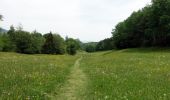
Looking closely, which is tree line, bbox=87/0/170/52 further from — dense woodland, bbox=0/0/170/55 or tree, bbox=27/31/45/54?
tree, bbox=27/31/45/54

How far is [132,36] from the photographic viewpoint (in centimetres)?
11044

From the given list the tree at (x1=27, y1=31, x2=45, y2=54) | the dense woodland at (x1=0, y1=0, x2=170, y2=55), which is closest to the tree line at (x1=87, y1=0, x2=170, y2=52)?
the dense woodland at (x1=0, y1=0, x2=170, y2=55)

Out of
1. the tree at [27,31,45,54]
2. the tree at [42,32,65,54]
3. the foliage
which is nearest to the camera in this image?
the foliage

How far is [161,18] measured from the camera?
82.0 m

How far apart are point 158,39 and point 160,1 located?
509 inches

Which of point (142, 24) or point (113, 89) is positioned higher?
point (142, 24)

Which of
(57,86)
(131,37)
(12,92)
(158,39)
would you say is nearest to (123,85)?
(57,86)

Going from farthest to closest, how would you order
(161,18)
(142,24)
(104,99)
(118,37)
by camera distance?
(118,37) → (142,24) → (161,18) → (104,99)

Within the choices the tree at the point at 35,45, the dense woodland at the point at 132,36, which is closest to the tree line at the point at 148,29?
the dense woodland at the point at 132,36

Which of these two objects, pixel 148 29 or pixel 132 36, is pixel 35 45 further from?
pixel 148 29

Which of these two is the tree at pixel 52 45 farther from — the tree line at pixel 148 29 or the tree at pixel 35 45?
the tree line at pixel 148 29

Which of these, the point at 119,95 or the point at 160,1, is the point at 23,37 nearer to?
the point at 160,1

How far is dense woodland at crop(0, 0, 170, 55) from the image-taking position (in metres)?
85.3

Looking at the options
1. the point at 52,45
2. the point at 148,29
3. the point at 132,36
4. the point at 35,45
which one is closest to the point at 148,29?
the point at 148,29
